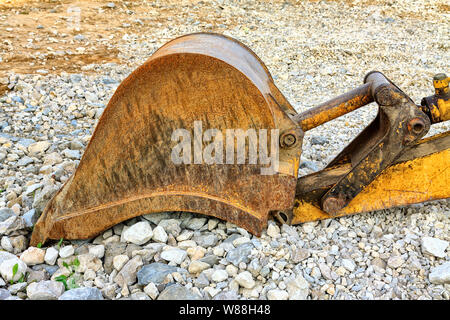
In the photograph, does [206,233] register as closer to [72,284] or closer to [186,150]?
[186,150]

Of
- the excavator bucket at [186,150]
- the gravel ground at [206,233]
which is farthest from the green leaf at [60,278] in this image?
the excavator bucket at [186,150]

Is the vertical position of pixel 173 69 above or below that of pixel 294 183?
above

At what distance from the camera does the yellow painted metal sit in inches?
103

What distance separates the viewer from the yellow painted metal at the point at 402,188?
2.62 metres

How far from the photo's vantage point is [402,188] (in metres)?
2.69

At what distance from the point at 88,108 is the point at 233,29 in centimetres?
407

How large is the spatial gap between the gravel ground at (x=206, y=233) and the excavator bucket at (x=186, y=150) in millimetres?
169

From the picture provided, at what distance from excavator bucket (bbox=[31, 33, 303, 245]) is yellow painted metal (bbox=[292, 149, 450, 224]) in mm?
265

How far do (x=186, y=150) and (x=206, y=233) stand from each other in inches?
20.7

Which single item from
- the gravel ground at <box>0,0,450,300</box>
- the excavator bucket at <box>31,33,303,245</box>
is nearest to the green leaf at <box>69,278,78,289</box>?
the gravel ground at <box>0,0,450,300</box>
